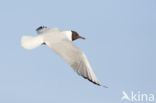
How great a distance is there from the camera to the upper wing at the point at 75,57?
4638mm

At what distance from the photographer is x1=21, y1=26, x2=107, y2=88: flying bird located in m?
4.70

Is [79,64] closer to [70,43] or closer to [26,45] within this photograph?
[70,43]

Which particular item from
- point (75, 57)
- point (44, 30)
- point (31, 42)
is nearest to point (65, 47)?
point (75, 57)

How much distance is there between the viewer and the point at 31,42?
5.37 m

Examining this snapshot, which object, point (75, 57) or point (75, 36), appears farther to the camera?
point (75, 36)

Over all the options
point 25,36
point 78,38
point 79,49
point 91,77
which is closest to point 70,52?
point 79,49

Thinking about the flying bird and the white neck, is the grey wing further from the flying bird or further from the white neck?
the white neck

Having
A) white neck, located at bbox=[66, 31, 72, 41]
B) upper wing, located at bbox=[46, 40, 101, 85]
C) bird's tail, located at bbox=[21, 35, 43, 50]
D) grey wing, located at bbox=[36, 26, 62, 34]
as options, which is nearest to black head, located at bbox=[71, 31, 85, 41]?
white neck, located at bbox=[66, 31, 72, 41]

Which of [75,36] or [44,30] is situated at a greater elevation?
[44,30]

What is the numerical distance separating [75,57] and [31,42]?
2.34 feet

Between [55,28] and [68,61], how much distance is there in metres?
1.19

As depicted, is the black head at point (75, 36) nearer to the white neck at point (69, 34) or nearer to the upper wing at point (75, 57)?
the white neck at point (69, 34)

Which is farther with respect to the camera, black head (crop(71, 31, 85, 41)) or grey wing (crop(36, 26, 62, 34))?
black head (crop(71, 31, 85, 41))

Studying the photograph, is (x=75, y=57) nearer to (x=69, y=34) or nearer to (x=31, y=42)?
(x=31, y=42)
